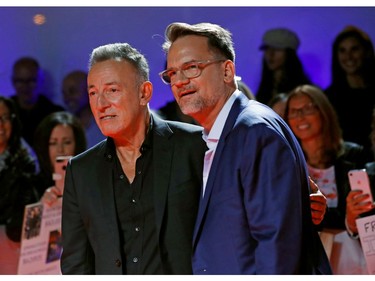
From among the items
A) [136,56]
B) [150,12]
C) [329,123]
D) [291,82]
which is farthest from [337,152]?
[136,56]

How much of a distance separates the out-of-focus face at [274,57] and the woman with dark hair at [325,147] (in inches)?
14.2

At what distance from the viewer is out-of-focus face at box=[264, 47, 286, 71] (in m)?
4.82

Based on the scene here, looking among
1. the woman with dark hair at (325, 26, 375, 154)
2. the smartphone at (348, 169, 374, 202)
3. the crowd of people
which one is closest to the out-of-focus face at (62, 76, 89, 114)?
the woman with dark hair at (325, 26, 375, 154)

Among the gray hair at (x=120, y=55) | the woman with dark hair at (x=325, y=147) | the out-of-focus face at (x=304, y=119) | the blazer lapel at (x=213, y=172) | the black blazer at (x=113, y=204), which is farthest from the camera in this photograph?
the out-of-focus face at (x=304, y=119)

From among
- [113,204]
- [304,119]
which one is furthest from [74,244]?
[304,119]

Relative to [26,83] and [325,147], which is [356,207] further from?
[26,83]

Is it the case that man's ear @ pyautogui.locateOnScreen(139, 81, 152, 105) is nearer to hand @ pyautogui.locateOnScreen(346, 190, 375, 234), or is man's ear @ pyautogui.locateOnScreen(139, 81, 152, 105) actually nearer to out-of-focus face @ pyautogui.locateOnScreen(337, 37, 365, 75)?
hand @ pyautogui.locateOnScreen(346, 190, 375, 234)

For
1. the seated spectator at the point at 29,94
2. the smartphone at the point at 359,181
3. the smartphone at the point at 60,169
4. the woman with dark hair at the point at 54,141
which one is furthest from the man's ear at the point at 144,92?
the seated spectator at the point at 29,94

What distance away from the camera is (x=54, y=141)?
484 centimetres

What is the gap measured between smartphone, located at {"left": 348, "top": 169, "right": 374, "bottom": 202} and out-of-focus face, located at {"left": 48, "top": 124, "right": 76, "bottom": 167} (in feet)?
6.31

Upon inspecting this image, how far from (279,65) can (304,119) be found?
1.89ft

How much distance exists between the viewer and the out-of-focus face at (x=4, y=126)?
4816mm

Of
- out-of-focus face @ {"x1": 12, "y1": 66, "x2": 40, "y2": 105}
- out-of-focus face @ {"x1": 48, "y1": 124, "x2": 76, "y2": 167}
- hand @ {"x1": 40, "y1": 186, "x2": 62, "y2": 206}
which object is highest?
out-of-focus face @ {"x1": 12, "y1": 66, "x2": 40, "y2": 105}

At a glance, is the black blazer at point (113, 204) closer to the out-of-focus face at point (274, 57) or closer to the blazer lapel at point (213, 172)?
the blazer lapel at point (213, 172)
